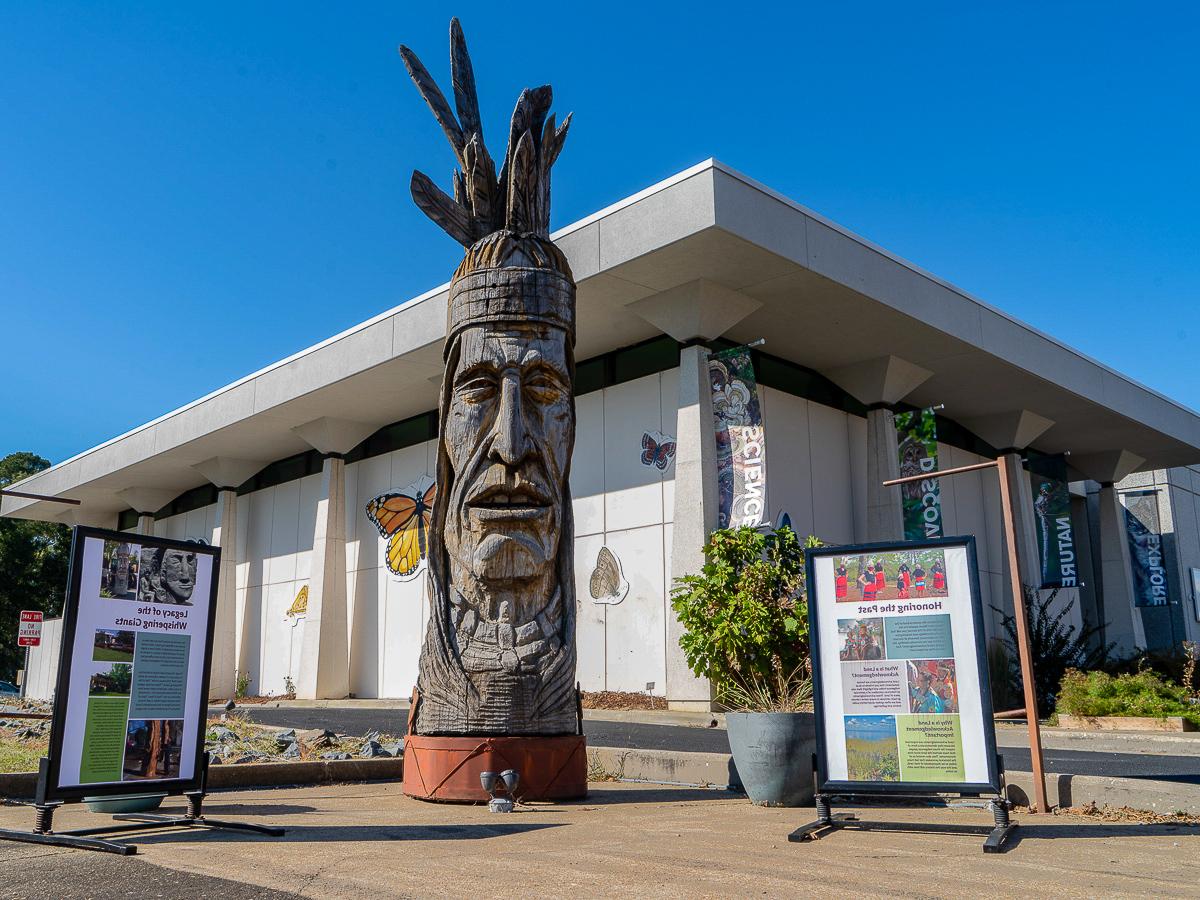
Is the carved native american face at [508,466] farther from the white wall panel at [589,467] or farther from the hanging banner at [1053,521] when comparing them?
the hanging banner at [1053,521]

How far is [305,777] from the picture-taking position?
10148 mm

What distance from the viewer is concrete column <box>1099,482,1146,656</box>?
3247 centimetres

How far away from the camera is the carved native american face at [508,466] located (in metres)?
8.47

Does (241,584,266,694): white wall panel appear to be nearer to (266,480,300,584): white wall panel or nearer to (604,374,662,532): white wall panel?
(266,480,300,584): white wall panel

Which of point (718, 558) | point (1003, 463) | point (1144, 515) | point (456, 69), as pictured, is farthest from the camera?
point (1144, 515)

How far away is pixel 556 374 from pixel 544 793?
11.2 feet

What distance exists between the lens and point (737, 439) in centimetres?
1958

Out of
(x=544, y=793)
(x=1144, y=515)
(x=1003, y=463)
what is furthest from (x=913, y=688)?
(x=1144, y=515)

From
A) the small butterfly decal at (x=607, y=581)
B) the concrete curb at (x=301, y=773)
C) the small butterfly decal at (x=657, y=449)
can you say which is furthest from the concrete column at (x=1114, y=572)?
the concrete curb at (x=301, y=773)

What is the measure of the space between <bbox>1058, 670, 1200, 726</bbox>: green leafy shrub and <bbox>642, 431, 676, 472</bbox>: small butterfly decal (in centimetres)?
885

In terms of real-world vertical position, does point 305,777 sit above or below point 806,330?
below

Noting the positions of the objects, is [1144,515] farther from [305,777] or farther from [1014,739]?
[305,777]

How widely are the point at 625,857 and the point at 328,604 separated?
916 inches

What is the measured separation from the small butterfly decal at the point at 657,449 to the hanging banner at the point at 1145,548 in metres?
19.8
